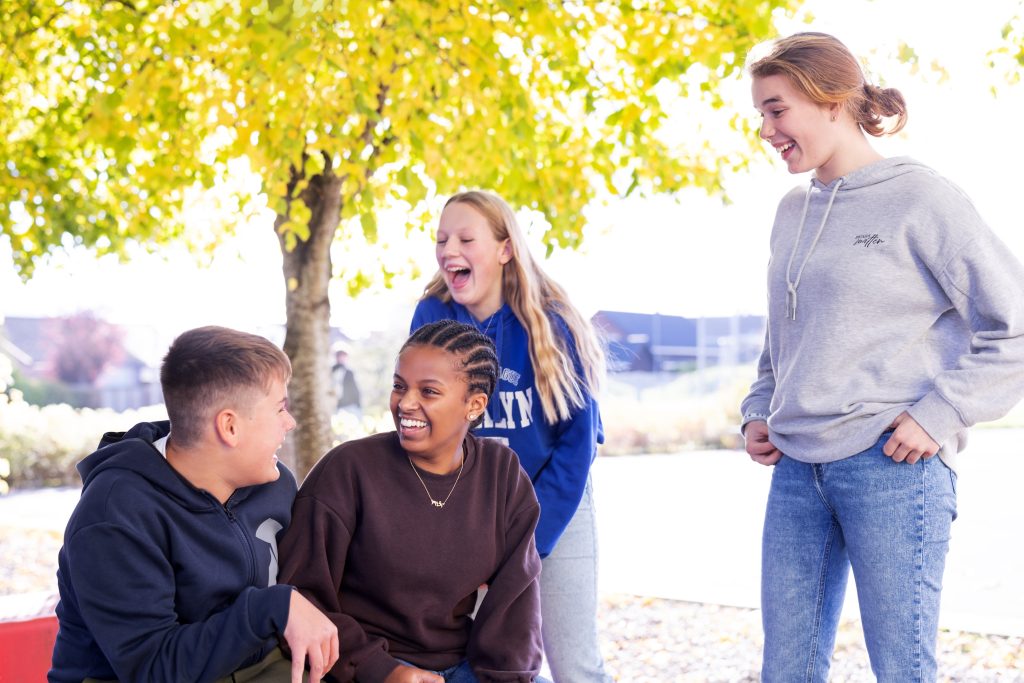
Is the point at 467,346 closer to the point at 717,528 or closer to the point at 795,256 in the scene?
the point at 795,256

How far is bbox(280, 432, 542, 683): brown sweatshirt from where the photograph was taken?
96.7 inches

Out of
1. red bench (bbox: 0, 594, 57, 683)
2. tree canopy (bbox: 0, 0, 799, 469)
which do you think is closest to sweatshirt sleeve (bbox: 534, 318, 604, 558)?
red bench (bbox: 0, 594, 57, 683)

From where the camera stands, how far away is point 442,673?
2.60 meters

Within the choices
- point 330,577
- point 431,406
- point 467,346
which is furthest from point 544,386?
point 330,577

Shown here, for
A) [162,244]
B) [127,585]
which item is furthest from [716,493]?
[127,585]

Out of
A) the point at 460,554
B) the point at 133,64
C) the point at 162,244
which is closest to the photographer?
the point at 460,554

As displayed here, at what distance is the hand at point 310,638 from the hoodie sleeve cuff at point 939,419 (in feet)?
4.59

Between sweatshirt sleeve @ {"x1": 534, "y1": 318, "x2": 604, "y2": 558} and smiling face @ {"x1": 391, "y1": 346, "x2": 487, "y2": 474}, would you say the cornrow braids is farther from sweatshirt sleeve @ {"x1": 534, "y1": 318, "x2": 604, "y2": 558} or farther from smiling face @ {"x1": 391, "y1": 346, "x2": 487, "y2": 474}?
sweatshirt sleeve @ {"x1": 534, "y1": 318, "x2": 604, "y2": 558}

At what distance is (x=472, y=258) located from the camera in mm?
3215

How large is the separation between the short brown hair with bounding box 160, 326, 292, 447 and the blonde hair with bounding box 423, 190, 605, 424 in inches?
37.1

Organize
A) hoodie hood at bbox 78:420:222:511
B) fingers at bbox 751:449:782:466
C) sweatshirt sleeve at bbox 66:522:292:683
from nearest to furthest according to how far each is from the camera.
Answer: sweatshirt sleeve at bbox 66:522:292:683 < hoodie hood at bbox 78:420:222:511 < fingers at bbox 751:449:782:466

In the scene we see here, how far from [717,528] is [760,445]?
800 cm

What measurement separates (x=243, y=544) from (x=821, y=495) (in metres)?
1.39

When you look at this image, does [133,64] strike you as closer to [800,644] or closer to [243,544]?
[243,544]
